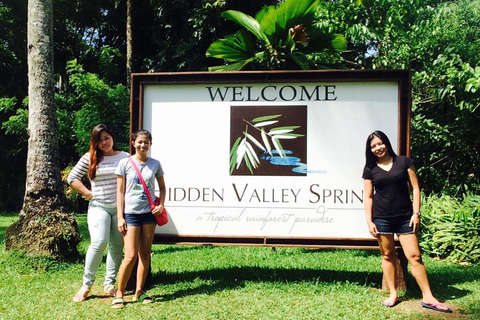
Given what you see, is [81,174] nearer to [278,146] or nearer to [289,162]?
[278,146]

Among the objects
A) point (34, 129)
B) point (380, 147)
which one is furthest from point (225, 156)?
point (34, 129)

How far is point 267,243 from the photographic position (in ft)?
17.8

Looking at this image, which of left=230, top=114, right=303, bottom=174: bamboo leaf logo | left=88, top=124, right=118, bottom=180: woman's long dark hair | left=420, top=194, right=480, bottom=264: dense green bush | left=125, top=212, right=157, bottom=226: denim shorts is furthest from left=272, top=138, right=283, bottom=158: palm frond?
left=420, top=194, right=480, bottom=264: dense green bush

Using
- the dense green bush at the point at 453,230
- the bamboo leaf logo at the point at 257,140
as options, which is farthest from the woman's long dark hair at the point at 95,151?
the dense green bush at the point at 453,230

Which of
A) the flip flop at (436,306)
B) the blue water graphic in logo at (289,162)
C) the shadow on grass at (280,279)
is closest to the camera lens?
the flip flop at (436,306)

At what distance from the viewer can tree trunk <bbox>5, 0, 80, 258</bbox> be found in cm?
667

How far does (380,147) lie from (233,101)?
1857mm

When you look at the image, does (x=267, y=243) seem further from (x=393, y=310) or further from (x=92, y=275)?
(x=92, y=275)

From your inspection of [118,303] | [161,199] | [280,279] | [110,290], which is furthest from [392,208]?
[110,290]

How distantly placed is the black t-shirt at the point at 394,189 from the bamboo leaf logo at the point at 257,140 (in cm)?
120

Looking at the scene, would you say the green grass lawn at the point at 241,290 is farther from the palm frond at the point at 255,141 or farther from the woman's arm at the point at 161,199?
the palm frond at the point at 255,141

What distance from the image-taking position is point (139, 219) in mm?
4773

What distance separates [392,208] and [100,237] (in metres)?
3.01

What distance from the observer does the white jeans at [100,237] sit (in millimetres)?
4855
